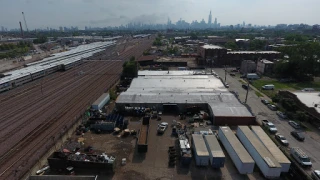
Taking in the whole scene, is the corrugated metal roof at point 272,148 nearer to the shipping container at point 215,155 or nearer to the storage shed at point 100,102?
the shipping container at point 215,155

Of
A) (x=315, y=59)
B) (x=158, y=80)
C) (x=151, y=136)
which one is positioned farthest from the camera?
(x=315, y=59)

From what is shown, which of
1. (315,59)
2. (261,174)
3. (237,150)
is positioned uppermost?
(315,59)

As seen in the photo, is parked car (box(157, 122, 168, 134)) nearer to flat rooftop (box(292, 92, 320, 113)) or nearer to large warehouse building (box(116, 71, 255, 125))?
large warehouse building (box(116, 71, 255, 125))

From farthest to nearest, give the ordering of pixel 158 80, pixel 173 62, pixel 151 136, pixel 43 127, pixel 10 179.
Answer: pixel 173 62, pixel 158 80, pixel 43 127, pixel 151 136, pixel 10 179

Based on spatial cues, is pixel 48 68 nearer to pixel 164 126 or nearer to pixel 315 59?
pixel 164 126

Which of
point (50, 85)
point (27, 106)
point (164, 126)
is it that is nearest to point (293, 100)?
point (164, 126)

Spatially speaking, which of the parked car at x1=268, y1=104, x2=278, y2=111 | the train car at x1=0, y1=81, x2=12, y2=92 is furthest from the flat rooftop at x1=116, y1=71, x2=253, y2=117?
the train car at x1=0, y1=81, x2=12, y2=92

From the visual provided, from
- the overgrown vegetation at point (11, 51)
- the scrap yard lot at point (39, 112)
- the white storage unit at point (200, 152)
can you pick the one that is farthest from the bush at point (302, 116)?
the overgrown vegetation at point (11, 51)

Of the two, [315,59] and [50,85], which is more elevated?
[315,59]
